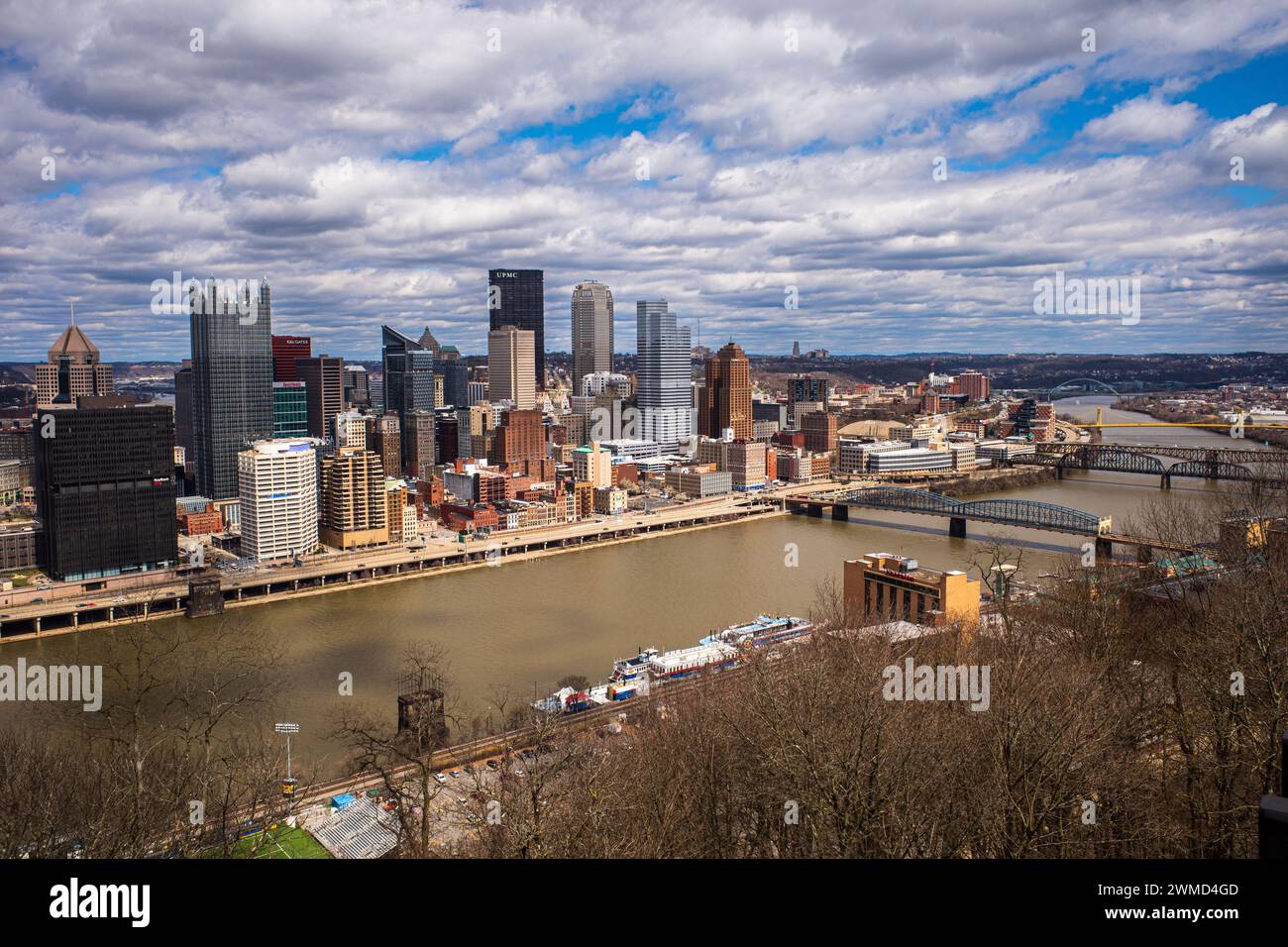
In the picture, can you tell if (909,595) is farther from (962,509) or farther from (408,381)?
(408,381)

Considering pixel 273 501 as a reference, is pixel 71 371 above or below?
above

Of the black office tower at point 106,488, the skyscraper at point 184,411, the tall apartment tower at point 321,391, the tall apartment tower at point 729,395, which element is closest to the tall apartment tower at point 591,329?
the tall apartment tower at point 729,395

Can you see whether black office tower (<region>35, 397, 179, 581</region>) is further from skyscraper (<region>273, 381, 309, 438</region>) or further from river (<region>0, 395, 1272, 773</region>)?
skyscraper (<region>273, 381, 309, 438</region>)

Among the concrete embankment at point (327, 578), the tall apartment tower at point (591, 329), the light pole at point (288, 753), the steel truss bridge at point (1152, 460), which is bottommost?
the concrete embankment at point (327, 578)

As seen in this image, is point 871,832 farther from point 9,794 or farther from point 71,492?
point 71,492

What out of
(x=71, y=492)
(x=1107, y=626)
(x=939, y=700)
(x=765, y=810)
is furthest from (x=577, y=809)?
(x=71, y=492)

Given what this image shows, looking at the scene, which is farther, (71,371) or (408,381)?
(408,381)

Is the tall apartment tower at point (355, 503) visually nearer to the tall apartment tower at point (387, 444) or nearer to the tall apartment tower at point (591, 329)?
the tall apartment tower at point (387, 444)

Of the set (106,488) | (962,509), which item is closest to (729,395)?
(962,509)
